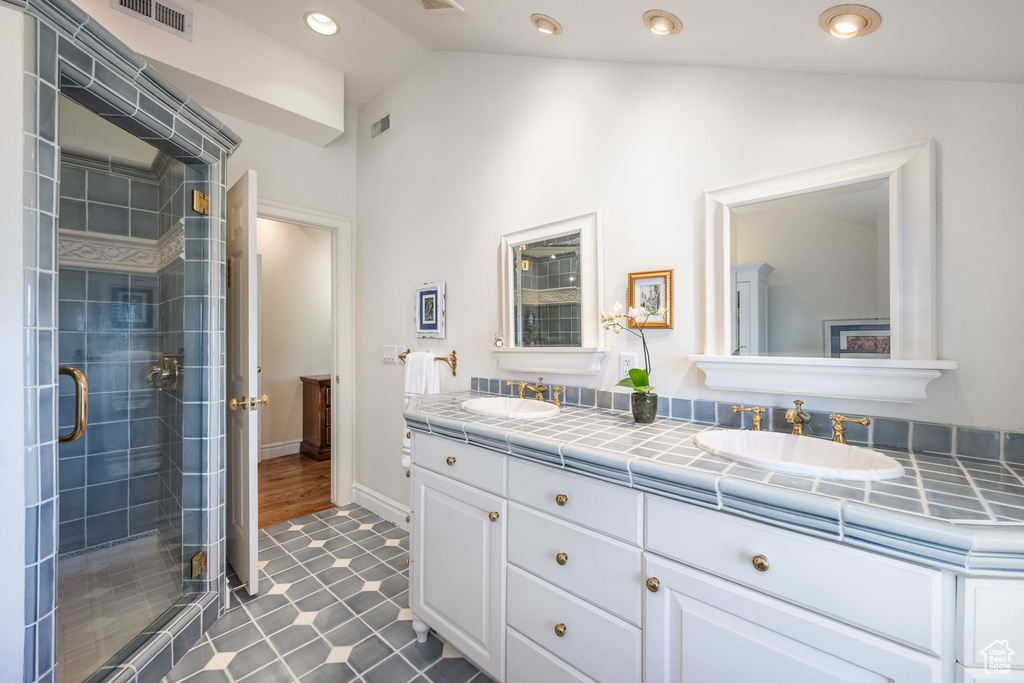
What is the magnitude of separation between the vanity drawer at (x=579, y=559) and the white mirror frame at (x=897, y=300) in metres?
0.72

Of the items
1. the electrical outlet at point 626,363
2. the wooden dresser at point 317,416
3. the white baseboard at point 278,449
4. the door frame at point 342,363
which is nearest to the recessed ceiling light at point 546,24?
the electrical outlet at point 626,363

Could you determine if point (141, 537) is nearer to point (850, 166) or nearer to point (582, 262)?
point (582, 262)

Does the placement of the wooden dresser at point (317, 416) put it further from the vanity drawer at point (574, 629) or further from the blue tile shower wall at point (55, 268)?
the vanity drawer at point (574, 629)

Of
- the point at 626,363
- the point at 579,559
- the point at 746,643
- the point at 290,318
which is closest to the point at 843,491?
the point at 746,643

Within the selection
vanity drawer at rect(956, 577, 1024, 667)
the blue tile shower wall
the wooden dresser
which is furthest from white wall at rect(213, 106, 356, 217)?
vanity drawer at rect(956, 577, 1024, 667)

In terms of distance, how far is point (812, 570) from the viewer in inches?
33.0

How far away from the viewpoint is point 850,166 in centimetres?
126

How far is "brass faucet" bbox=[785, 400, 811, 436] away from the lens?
127 cm

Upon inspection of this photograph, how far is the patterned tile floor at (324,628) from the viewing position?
1579 millimetres

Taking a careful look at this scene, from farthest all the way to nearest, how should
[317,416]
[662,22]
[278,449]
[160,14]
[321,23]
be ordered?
[278,449]
[317,416]
[321,23]
[160,14]
[662,22]

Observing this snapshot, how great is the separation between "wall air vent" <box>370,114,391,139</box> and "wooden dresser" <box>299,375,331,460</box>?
2.22 meters

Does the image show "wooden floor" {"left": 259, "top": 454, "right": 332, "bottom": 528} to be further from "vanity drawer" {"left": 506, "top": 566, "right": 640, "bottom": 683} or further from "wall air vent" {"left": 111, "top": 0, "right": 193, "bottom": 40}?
"wall air vent" {"left": 111, "top": 0, "right": 193, "bottom": 40}

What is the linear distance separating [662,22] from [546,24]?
20.4 inches

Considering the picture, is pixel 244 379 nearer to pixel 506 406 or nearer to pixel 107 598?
pixel 107 598
